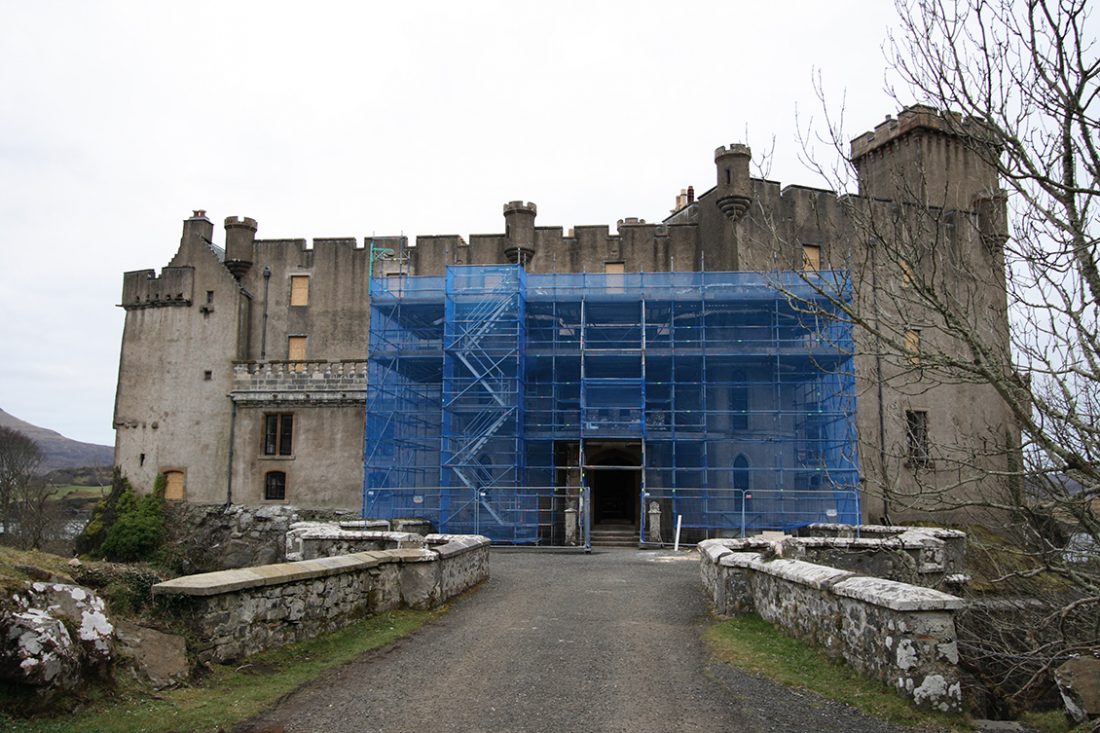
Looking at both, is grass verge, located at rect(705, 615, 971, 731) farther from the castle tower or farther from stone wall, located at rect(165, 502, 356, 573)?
the castle tower

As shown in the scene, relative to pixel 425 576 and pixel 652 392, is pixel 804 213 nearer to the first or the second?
pixel 652 392

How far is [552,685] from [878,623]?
2705 millimetres

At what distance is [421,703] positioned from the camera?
21.9ft

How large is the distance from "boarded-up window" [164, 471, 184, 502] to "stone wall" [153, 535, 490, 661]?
22.1 m

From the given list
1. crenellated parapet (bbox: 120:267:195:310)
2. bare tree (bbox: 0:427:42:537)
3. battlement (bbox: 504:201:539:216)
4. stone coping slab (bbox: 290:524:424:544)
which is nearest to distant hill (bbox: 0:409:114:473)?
bare tree (bbox: 0:427:42:537)

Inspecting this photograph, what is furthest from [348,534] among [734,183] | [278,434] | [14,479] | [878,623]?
[14,479]

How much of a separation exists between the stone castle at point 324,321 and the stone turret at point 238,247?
0.19 feet

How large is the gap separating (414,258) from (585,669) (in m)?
25.3

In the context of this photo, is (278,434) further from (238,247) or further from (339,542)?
(339,542)

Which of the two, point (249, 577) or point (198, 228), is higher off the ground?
point (198, 228)

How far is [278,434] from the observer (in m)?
30.6

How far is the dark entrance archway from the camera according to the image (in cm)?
2709

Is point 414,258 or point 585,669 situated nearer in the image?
point 585,669

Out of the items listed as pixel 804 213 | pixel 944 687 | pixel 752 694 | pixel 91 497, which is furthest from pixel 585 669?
pixel 91 497
